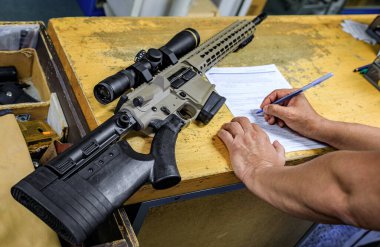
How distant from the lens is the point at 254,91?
3.51ft

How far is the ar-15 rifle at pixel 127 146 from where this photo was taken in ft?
1.93

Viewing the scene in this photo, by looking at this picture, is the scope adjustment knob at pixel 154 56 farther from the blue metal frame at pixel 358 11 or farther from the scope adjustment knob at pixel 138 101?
the blue metal frame at pixel 358 11

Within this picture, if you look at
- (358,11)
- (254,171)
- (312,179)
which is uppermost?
(312,179)

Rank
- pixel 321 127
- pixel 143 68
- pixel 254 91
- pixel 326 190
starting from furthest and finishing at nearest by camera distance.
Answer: pixel 254 91
pixel 321 127
pixel 143 68
pixel 326 190

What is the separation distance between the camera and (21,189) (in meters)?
0.58

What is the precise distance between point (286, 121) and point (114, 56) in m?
0.49

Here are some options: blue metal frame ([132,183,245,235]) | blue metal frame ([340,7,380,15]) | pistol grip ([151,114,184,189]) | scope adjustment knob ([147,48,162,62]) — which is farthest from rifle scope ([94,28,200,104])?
blue metal frame ([340,7,380,15])

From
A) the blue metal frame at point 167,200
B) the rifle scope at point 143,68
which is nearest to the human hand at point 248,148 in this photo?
the blue metal frame at point 167,200

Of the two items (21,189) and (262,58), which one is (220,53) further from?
(21,189)

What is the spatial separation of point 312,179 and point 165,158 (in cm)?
28

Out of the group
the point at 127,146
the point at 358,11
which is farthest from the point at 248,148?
the point at 358,11

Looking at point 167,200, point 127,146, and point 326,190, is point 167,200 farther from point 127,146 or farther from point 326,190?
point 326,190

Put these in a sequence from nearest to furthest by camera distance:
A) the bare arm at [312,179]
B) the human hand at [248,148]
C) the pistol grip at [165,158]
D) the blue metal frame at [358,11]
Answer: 1. the bare arm at [312,179]
2. the pistol grip at [165,158]
3. the human hand at [248,148]
4. the blue metal frame at [358,11]

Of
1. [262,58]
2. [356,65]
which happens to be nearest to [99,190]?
→ [262,58]
